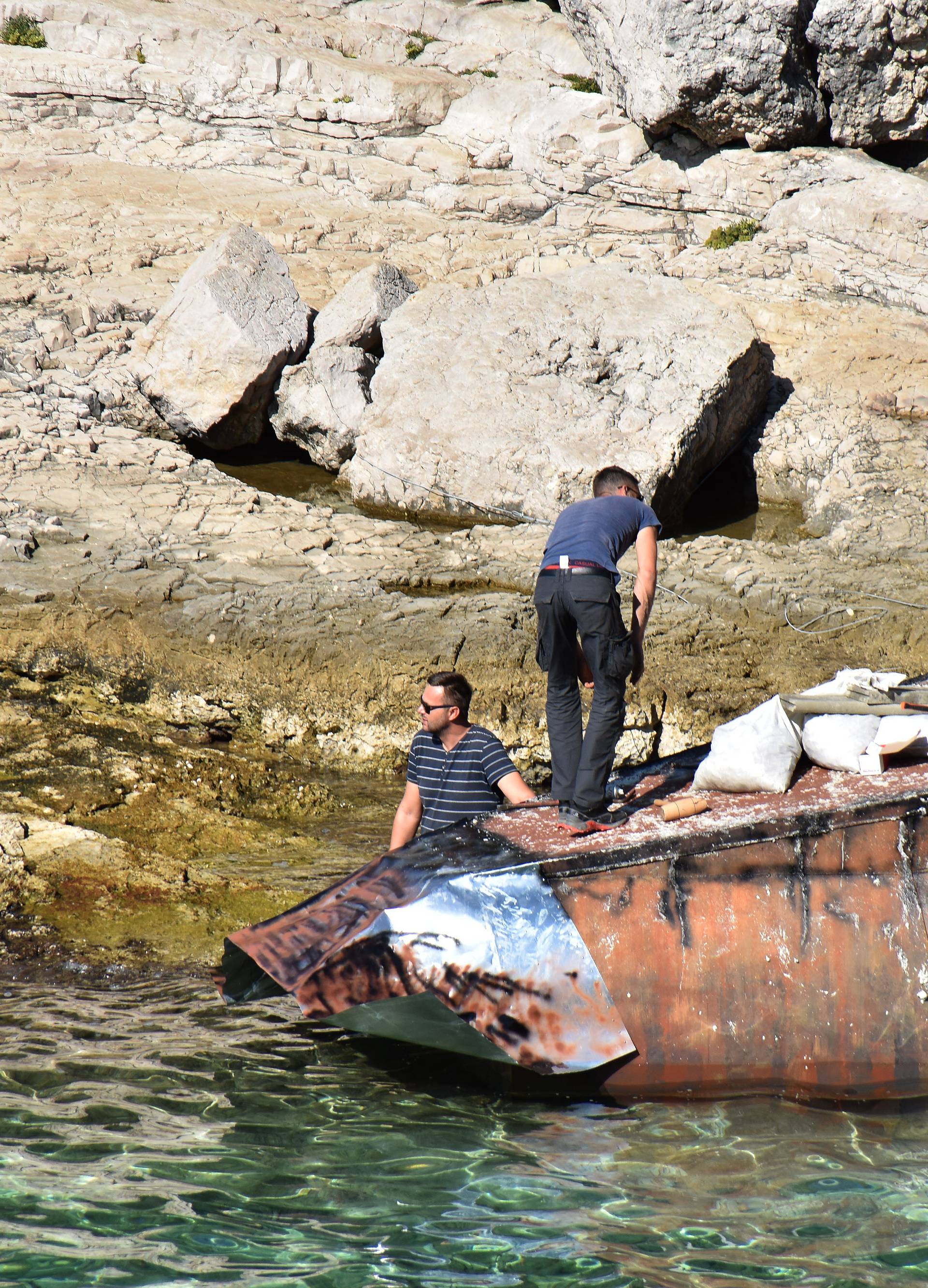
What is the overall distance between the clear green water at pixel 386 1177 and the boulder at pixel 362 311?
6.51 meters

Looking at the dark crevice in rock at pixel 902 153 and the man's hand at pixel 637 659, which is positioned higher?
the dark crevice in rock at pixel 902 153

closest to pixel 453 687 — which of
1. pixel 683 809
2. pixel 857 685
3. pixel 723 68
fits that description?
pixel 683 809

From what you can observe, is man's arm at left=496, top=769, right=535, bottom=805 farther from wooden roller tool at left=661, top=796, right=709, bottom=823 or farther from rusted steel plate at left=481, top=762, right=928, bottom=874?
wooden roller tool at left=661, top=796, right=709, bottom=823

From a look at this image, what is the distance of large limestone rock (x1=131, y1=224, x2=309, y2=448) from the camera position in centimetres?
A: 855

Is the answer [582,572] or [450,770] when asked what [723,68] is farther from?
[450,770]

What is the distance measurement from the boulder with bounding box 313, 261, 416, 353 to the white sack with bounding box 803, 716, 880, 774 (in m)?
6.24

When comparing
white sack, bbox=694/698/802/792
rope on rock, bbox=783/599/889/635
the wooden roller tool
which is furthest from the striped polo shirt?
rope on rock, bbox=783/599/889/635

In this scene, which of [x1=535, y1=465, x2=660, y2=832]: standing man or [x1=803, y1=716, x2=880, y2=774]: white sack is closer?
[x1=535, y1=465, x2=660, y2=832]: standing man

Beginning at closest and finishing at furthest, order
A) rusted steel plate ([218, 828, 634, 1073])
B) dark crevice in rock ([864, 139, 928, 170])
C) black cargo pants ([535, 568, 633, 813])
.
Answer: rusted steel plate ([218, 828, 634, 1073]), black cargo pants ([535, 568, 633, 813]), dark crevice in rock ([864, 139, 928, 170])

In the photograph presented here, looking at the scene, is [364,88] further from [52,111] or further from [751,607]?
[751,607]

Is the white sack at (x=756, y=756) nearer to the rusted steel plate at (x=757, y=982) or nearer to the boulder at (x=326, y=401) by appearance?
the rusted steel plate at (x=757, y=982)

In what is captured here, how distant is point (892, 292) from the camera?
32.8 feet

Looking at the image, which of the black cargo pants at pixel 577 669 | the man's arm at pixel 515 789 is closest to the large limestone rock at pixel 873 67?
the black cargo pants at pixel 577 669

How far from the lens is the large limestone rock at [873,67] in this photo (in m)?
10.7
